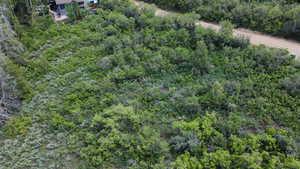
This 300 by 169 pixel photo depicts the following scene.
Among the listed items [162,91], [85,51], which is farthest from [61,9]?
[162,91]

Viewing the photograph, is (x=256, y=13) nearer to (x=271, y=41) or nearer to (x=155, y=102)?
(x=271, y=41)

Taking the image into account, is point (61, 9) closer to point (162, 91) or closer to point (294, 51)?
point (162, 91)

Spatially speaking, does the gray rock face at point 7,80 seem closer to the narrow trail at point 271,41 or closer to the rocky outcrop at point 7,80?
the rocky outcrop at point 7,80

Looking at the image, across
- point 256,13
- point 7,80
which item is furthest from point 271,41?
point 7,80

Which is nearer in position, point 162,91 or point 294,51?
point 162,91

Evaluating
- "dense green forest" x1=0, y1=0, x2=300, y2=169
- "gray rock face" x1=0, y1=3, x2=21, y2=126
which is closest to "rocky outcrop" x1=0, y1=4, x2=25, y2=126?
"gray rock face" x1=0, y1=3, x2=21, y2=126

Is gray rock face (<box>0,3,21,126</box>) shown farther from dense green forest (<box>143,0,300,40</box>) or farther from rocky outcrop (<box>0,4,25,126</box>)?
dense green forest (<box>143,0,300,40</box>)

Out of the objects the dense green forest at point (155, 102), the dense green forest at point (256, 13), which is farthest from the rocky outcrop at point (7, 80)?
the dense green forest at point (256, 13)
